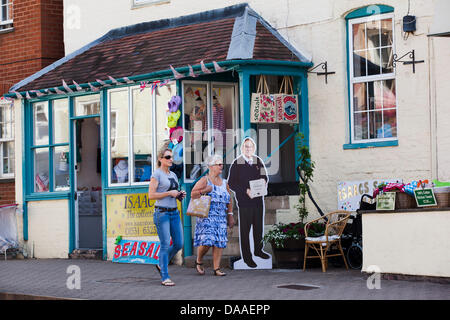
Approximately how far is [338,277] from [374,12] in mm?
4435

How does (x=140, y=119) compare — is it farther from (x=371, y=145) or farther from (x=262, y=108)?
(x=371, y=145)

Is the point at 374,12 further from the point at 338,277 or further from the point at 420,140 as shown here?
the point at 338,277

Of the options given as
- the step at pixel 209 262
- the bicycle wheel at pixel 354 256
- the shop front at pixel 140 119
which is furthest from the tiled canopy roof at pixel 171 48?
the bicycle wheel at pixel 354 256

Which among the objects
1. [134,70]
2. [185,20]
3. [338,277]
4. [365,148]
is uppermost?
[185,20]

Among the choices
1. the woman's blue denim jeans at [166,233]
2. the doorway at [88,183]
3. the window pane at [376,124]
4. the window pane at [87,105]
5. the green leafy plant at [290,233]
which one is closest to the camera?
the woman's blue denim jeans at [166,233]

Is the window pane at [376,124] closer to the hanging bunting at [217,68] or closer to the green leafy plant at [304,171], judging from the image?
the green leafy plant at [304,171]

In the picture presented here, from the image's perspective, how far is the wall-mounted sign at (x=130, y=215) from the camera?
15.6 m

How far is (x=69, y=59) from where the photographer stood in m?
17.7

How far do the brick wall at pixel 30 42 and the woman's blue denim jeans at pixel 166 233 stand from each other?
7952 mm

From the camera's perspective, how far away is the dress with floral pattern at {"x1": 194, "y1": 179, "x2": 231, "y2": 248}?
12.8 m

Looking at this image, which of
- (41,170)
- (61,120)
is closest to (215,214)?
(61,120)

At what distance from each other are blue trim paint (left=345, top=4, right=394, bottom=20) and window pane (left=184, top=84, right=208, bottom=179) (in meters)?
2.84

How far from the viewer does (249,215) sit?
45.1 ft
